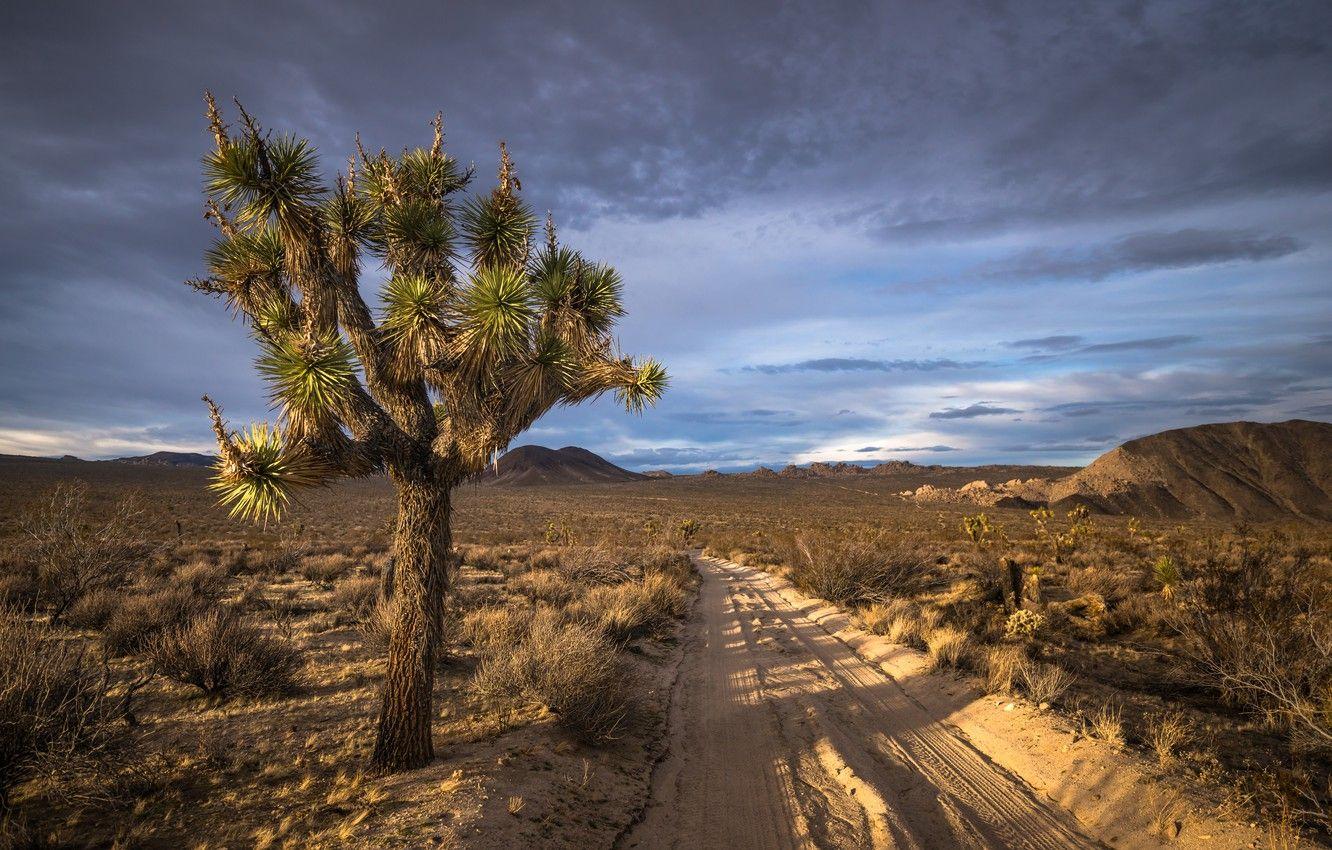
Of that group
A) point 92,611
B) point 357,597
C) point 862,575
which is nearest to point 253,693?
point 92,611

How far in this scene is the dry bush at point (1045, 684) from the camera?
6.88 m

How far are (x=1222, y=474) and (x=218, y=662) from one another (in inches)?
1992

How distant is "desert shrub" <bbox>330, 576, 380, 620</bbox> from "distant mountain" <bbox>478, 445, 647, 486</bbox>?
12832 cm

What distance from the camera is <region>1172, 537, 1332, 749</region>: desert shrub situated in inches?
245

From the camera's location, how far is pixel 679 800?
536 centimetres

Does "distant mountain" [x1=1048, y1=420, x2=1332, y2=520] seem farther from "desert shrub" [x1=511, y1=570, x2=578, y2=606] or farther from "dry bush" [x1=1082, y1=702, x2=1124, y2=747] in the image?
"desert shrub" [x1=511, y1=570, x2=578, y2=606]

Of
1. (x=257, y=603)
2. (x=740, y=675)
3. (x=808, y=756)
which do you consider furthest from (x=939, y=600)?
(x=257, y=603)

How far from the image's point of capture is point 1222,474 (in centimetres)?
3625

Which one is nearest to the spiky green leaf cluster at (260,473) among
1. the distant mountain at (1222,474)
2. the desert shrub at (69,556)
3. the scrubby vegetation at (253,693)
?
the scrubby vegetation at (253,693)

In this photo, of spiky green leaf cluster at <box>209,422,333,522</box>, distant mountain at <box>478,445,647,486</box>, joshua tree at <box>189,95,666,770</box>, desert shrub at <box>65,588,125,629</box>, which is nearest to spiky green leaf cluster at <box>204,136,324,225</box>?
joshua tree at <box>189,95,666,770</box>

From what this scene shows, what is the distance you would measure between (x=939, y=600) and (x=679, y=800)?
380 inches

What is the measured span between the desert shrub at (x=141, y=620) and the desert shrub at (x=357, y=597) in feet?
8.87

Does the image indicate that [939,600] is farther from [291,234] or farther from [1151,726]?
[291,234]

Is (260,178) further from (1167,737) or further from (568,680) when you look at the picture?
(1167,737)
